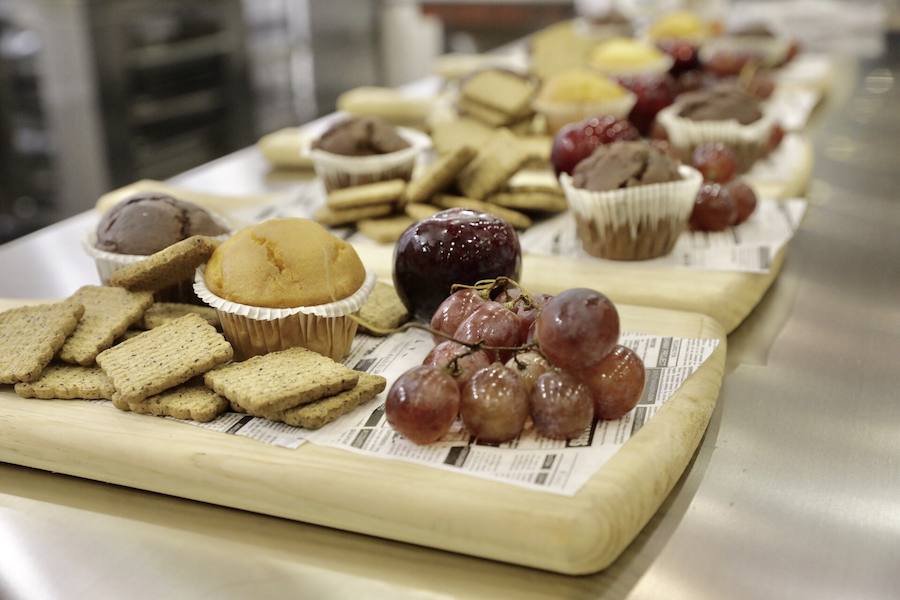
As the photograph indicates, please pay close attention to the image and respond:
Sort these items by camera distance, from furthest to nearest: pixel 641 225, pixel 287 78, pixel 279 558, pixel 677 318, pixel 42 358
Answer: pixel 287 78
pixel 641 225
pixel 677 318
pixel 42 358
pixel 279 558

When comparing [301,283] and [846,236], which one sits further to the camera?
[846,236]

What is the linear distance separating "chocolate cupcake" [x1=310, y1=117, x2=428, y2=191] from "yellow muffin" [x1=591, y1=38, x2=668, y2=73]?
1088 mm

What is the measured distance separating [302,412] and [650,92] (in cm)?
160

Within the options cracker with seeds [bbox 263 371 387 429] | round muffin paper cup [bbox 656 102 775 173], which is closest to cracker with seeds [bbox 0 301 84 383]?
cracker with seeds [bbox 263 371 387 429]

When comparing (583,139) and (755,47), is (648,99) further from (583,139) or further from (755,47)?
(755,47)

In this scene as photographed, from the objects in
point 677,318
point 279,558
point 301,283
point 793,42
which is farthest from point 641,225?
point 793,42

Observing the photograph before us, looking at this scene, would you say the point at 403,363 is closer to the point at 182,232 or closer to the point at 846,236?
the point at 182,232

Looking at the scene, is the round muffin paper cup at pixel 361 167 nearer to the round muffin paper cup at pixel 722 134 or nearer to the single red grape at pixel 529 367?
the round muffin paper cup at pixel 722 134

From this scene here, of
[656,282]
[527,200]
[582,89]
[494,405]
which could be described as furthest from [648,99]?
[494,405]

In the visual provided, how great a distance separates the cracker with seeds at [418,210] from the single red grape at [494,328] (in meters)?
0.69

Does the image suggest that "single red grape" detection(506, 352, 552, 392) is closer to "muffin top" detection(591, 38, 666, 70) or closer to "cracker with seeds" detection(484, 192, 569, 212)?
"cracker with seeds" detection(484, 192, 569, 212)

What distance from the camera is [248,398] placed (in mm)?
1127

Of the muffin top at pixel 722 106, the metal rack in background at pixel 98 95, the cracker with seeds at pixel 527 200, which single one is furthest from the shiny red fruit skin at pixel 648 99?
the metal rack in background at pixel 98 95

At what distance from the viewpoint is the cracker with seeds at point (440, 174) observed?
73.5 inches
